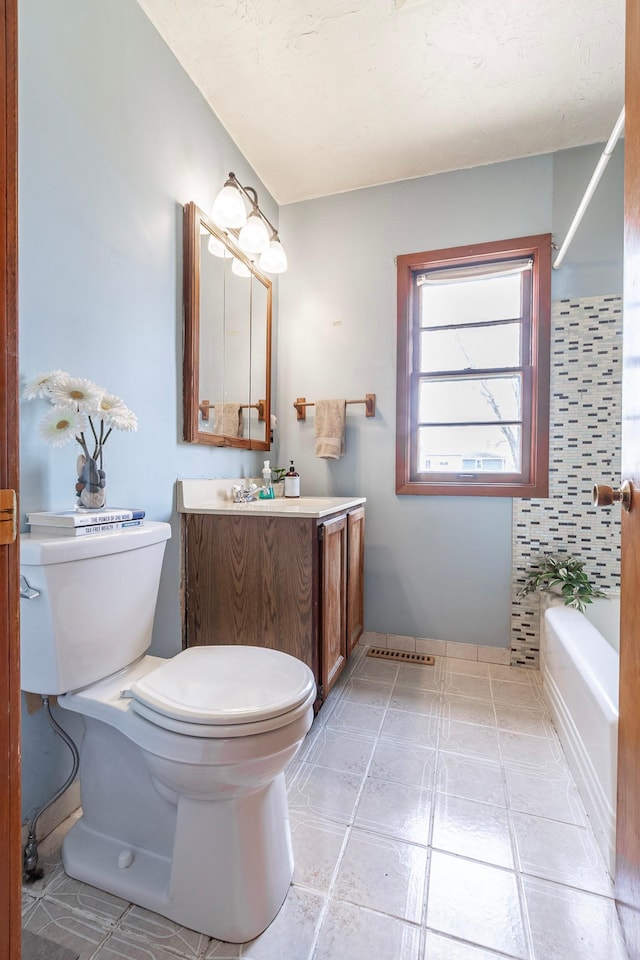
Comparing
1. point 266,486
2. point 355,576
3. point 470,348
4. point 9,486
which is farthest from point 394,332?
point 9,486

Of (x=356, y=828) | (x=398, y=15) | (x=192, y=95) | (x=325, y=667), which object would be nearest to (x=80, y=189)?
(x=192, y=95)

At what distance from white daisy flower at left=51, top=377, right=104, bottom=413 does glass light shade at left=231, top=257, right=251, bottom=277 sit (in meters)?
1.12

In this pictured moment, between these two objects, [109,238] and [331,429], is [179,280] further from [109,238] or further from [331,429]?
[331,429]

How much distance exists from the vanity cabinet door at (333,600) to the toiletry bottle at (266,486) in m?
0.50

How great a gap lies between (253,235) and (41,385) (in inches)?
50.3

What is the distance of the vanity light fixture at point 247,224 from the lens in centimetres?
168

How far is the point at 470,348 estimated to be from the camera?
2223mm

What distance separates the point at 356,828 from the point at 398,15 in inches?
101

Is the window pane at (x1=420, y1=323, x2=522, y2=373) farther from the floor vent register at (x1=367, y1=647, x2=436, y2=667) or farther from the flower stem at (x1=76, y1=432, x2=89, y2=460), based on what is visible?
the flower stem at (x1=76, y1=432, x2=89, y2=460)

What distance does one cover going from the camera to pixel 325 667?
5.08 ft

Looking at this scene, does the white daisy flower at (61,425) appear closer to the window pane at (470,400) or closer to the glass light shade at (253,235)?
the glass light shade at (253,235)

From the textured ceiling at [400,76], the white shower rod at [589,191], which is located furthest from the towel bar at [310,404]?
the textured ceiling at [400,76]

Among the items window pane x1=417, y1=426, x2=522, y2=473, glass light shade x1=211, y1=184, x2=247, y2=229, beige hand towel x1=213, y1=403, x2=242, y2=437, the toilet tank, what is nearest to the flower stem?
the toilet tank

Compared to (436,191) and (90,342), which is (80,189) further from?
(436,191)
